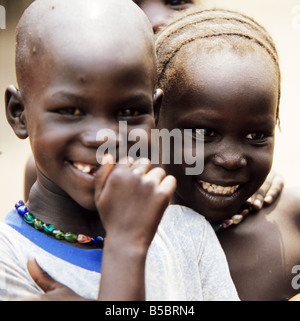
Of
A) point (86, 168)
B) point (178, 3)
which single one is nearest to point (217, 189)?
point (86, 168)

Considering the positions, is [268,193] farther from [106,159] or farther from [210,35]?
[106,159]

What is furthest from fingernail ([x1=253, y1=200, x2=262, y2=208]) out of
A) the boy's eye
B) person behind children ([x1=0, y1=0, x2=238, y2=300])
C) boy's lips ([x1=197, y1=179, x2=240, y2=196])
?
the boy's eye

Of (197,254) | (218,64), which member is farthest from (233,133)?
(197,254)

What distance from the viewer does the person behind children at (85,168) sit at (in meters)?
1.11

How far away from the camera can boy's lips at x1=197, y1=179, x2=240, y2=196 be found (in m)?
1.64

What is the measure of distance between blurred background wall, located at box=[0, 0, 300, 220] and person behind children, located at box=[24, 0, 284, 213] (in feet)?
3.16

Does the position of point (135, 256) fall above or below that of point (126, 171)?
below

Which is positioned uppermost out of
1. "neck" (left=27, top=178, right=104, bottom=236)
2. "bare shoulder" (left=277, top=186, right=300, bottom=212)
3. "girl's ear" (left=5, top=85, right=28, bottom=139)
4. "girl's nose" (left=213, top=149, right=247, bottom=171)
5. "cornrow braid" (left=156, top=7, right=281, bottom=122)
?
"cornrow braid" (left=156, top=7, right=281, bottom=122)

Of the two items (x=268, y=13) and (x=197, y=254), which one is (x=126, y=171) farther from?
(x=268, y=13)

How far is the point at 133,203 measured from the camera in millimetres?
1111

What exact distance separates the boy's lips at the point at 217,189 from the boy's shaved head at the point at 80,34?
1.71 feet

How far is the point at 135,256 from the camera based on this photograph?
1.07 m

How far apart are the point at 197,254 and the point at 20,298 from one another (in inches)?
19.7

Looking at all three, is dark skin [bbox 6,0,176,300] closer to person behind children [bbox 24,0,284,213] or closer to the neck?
the neck
